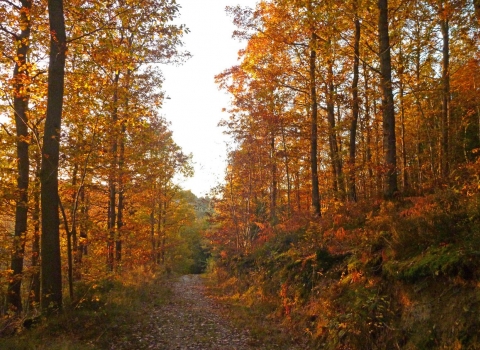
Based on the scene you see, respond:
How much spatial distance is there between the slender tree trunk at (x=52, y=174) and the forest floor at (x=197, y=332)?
1.97m

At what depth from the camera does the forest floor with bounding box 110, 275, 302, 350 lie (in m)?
8.25

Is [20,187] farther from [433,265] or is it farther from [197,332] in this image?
[433,265]

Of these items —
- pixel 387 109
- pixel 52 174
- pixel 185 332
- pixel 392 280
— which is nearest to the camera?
pixel 392 280

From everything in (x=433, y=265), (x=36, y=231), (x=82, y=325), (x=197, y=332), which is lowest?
(x=197, y=332)

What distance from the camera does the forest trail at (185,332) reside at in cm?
829

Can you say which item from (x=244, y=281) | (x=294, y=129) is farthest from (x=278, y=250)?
(x=294, y=129)

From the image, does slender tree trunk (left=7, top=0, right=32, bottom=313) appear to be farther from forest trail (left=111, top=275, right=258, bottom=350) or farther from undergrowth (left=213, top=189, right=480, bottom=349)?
undergrowth (left=213, top=189, right=480, bottom=349)

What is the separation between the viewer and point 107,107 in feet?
32.2

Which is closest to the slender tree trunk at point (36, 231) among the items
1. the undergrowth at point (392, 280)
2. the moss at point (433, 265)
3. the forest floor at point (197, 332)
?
the forest floor at point (197, 332)

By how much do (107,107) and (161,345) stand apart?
651 cm

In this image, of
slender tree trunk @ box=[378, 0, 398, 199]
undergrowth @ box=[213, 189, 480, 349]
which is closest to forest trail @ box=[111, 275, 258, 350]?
undergrowth @ box=[213, 189, 480, 349]

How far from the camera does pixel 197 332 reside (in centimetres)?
972

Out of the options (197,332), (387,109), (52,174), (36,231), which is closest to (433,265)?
(387,109)

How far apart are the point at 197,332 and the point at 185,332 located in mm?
336
